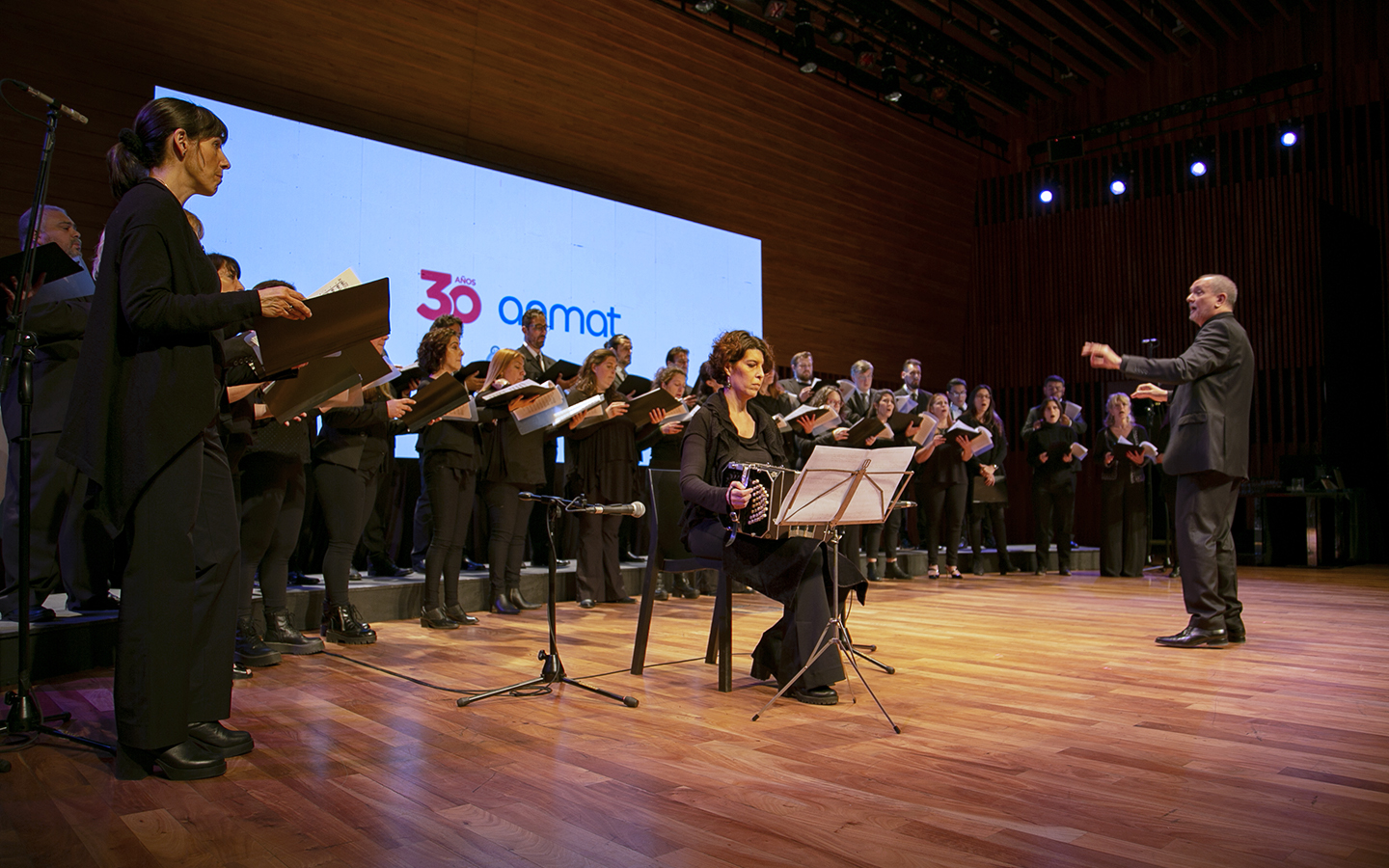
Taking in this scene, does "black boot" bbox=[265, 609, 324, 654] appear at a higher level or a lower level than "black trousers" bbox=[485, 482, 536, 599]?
lower

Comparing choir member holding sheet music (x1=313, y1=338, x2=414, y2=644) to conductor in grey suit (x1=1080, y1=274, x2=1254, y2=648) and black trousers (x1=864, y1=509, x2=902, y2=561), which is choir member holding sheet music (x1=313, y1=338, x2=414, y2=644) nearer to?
conductor in grey suit (x1=1080, y1=274, x2=1254, y2=648)

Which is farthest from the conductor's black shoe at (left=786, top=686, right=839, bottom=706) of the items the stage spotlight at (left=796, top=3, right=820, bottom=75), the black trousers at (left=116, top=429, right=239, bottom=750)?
the stage spotlight at (left=796, top=3, right=820, bottom=75)

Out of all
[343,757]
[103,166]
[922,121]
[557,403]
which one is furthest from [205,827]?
[922,121]

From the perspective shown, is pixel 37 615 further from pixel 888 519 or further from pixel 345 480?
pixel 888 519

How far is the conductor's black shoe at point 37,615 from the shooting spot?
3.31m

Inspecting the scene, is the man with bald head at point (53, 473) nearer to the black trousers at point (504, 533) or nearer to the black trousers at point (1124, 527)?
the black trousers at point (504, 533)

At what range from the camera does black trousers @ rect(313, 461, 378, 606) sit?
3.96 m

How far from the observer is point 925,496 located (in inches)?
300

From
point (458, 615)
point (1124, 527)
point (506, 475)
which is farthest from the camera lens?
point (1124, 527)

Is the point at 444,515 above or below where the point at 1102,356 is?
below

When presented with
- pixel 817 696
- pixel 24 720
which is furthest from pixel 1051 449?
pixel 24 720

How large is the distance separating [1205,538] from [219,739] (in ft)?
12.4

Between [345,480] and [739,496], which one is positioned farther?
[345,480]

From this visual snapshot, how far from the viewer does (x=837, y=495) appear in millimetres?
2875
